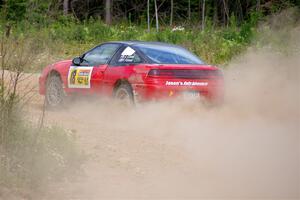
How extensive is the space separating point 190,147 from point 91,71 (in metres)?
3.99

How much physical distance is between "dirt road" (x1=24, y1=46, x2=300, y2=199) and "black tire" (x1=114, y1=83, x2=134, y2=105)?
18 cm

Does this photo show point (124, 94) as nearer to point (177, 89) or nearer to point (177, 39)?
point (177, 89)

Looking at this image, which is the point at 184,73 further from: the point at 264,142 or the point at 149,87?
the point at 264,142

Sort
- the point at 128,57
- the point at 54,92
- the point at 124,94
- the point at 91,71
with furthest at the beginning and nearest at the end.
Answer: the point at 54,92, the point at 91,71, the point at 128,57, the point at 124,94

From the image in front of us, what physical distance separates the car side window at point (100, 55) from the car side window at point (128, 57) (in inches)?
10.8

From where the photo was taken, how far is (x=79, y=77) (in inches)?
527

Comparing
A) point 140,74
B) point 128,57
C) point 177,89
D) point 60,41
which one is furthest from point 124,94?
point 60,41

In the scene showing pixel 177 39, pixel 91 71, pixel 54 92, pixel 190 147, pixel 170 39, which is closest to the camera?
pixel 190 147

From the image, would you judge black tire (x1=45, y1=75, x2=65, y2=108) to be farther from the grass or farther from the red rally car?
the grass

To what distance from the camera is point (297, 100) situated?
45.2 feet

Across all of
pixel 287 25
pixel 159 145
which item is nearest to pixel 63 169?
pixel 159 145

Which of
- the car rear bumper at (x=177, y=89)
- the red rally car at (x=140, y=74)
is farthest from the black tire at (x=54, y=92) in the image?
the car rear bumper at (x=177, y=89)

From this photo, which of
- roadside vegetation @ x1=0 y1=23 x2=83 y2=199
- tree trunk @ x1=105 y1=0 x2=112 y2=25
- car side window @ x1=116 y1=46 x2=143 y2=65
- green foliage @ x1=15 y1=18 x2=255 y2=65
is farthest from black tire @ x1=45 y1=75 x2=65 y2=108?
tree trunk @ x1=105 y1=0 x2=112 y2=25

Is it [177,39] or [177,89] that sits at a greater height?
[177,39]
